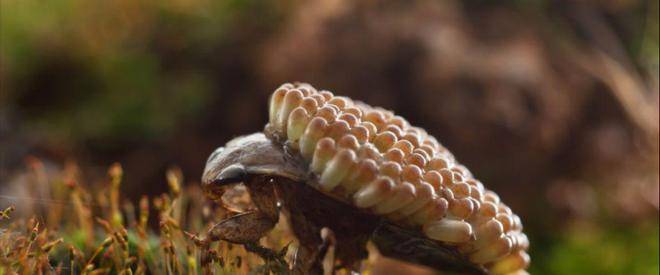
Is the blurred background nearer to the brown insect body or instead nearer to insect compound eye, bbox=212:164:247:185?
the brown insect body

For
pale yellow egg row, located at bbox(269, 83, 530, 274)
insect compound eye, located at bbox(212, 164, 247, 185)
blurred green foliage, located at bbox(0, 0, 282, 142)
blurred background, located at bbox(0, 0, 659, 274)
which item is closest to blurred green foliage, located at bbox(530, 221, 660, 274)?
blurred background, located at bbox(0, 0, 659, 274)

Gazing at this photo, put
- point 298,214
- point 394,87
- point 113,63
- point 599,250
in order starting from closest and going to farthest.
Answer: point 298,214
point 599,250
point 394,87
point 113,63

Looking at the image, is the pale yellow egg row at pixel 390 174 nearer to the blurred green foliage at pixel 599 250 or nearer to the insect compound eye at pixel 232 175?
the insect compound eye at pixel 232 175

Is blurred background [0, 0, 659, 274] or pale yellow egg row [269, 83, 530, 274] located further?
blurred background [0, 0, 659, 274]

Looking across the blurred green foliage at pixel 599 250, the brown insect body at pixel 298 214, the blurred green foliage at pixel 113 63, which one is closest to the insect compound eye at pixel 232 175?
the brown insect body at pixel 298 214

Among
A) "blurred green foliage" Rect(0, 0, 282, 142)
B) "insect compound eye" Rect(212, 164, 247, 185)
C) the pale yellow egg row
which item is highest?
"blurred green foliage" Rect(0, 0, 282, 142)

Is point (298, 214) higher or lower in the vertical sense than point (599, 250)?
lower

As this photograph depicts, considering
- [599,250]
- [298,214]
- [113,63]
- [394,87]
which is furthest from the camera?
[113,63]

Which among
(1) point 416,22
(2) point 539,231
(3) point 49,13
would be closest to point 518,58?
(1) point 416,22

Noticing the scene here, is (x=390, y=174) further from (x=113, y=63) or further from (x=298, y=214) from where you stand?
(x=113, y=63)

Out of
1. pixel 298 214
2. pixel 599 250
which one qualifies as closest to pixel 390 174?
pixel 298 214
